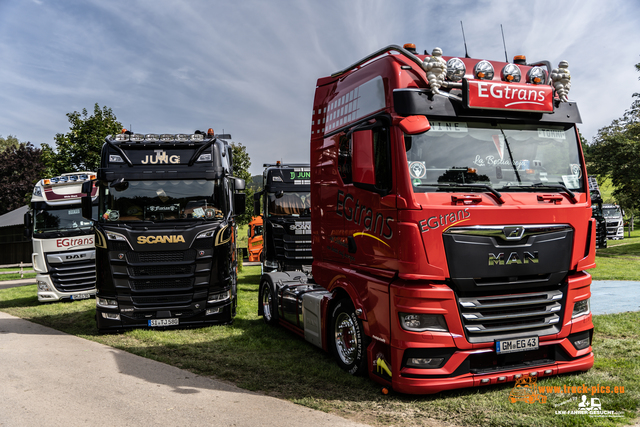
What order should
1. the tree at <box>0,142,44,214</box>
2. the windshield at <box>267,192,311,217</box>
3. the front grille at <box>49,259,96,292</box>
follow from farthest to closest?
the tree at <box>0,142,44,214</box> < the windshield at <box>267,192,311,217</box> < the front grille at <box>49,259,96,292</box>

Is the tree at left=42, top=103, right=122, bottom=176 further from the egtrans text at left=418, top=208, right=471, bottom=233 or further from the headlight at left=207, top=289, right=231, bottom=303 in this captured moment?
the egtrans text at left=418, top=208, right=471, bottom=233

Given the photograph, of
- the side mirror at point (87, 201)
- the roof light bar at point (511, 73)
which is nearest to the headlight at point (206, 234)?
the side mirror at point (87, 201)

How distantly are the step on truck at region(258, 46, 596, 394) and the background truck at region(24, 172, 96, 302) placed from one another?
10.2 metres

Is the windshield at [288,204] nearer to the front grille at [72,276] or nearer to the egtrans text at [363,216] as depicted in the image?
the front grille at [72,276]

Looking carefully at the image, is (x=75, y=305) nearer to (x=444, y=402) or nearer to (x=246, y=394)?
(x=246, y=394)

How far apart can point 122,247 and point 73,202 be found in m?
6.41

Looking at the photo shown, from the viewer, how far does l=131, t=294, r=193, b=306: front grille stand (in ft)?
28.4

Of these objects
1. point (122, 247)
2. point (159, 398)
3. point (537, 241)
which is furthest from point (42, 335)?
point (537, 241)

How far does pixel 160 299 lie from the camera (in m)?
8.70

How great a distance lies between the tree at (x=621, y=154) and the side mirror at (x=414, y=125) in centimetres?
2879

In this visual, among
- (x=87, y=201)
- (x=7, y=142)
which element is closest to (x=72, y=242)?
(x=87, y=201)

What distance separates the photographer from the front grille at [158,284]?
28.3 ft

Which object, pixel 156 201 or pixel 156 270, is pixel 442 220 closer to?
pixel 156 270

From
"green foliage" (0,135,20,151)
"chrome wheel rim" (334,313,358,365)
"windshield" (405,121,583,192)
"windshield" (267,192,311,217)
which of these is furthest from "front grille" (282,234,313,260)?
"green foliage" (0,135,20,151)
